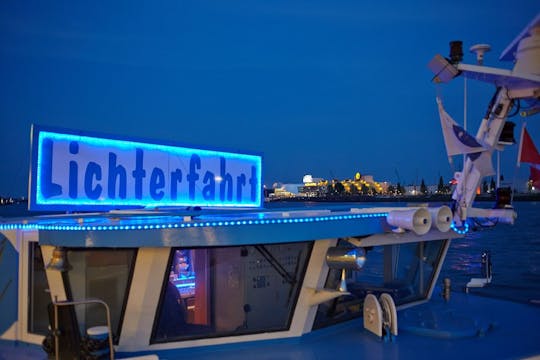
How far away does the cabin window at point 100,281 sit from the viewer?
612 cm

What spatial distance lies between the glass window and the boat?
0.02 metres

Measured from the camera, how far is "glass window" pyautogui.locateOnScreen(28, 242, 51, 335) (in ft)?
22.9

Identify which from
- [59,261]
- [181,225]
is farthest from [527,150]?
[59,261]

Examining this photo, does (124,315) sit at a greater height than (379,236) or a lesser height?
lesser

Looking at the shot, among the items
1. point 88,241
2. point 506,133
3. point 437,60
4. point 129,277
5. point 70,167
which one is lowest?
point 129,277

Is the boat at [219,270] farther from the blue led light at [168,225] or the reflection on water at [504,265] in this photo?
the reflection on water at [504,265]

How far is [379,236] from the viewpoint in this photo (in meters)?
7.68

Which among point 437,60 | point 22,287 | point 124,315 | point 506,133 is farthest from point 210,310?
point 506,133

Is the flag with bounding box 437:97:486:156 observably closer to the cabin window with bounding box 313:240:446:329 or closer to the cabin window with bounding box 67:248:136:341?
the cabin window with bounding box 313:240:446:329

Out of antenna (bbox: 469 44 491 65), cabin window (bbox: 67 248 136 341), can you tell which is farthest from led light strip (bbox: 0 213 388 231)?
antenna (bbox: 469 44 491 65)

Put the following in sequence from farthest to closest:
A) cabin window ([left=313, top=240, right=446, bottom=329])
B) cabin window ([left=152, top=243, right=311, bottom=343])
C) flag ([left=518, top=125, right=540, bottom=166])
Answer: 1. flag ([left=518, top=125, right=540, bottom=166])
2. cabin window ([left=313, top=240, right=446, bottom=329])
3. cabin window ([left=152, top=243, right=311, bottom=343])

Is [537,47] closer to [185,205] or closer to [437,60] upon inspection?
[437,60]

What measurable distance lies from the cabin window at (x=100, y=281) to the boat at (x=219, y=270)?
0.05 feet

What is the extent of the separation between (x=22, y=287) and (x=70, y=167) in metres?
2.01
